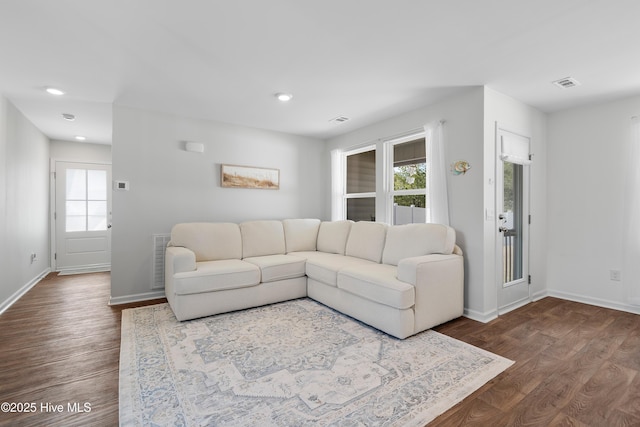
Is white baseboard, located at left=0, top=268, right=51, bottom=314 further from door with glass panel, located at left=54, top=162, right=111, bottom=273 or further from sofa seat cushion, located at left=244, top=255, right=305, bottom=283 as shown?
sofa seat cushion, located at left=244, top=255, right=305, bottom=283

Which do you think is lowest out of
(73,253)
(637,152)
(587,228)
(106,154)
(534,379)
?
(534,379)

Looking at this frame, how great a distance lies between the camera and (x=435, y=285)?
2764 millimetres

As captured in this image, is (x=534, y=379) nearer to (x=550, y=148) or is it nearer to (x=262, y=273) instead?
(x=262, y=273)

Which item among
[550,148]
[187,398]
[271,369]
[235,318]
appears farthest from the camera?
A: [550,148]

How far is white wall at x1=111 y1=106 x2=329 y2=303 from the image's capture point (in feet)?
12.0

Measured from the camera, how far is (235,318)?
121 inches

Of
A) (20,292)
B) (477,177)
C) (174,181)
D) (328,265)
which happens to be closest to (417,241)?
(477,177)

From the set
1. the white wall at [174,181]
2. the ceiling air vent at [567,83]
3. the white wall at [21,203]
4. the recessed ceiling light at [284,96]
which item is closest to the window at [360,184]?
the white wall at [174,181]

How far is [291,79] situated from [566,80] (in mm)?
2623

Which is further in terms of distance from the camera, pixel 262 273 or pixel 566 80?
pixel 262 273

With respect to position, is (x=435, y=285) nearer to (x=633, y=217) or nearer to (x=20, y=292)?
(x=633, y=217)

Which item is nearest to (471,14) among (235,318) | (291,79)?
(291,79)

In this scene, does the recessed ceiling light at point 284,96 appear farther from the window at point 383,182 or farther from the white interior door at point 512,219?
the white interior door at point 512,219

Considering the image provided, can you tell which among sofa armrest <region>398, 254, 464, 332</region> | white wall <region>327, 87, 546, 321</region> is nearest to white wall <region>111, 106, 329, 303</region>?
white wall <region>327, 87, 546, 321</region>
